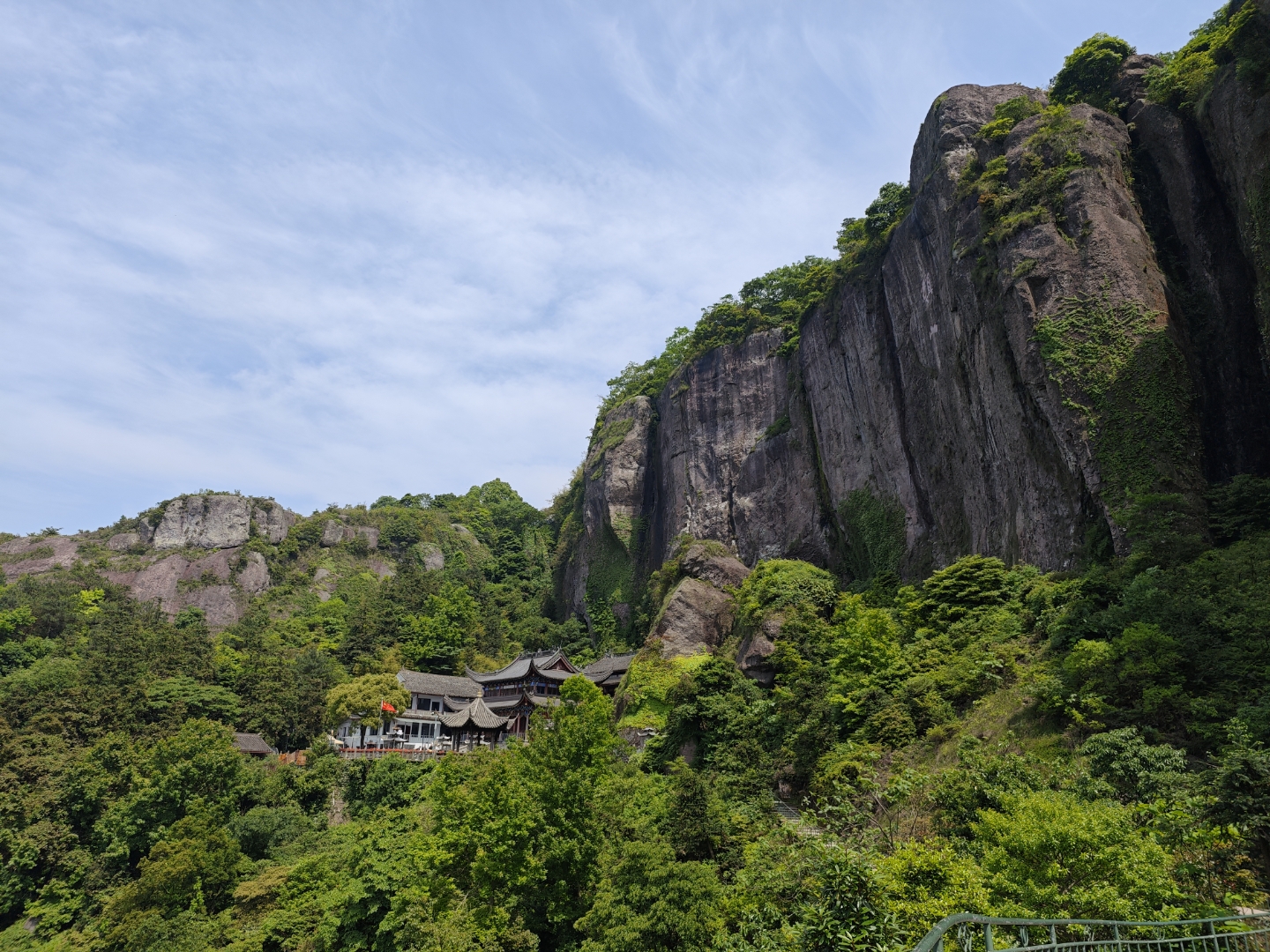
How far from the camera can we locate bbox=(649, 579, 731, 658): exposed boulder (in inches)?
1431

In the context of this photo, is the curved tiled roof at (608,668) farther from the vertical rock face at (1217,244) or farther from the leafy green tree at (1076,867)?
the leafy green tree at (1076,867)

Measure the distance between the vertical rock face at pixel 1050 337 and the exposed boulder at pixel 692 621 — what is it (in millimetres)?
6218

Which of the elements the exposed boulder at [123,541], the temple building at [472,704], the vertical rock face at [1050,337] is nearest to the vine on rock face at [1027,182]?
the vertical rock face at [1050,337]

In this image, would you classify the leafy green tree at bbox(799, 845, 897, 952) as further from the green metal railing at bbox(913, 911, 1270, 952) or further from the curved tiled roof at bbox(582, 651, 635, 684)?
the curved tiled roof at bbox(582, 651, 635, 684)

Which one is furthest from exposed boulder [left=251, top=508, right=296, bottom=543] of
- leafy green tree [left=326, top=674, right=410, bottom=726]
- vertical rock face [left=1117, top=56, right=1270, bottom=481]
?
vertical rock face [left=1117, top=56, right=1270, bottom=481]

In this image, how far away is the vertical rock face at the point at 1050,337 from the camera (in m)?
22.9

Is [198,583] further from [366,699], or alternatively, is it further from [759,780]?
[759,780]

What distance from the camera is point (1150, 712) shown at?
14.5 m

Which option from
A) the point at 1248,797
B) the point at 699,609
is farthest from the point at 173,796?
the point at 1248,797

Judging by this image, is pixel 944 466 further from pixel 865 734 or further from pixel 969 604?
pixel 865 734

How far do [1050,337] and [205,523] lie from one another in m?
67.3

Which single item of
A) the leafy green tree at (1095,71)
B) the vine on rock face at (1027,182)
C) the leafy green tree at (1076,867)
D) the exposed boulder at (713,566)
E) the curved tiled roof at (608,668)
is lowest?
the leafy green tree at (1076,867)

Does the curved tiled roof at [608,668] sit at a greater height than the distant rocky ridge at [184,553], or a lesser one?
lesser

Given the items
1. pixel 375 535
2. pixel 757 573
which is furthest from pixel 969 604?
pixel 375 535
